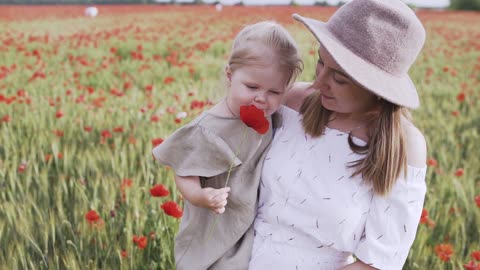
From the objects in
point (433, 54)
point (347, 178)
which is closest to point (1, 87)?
point (347, 178)

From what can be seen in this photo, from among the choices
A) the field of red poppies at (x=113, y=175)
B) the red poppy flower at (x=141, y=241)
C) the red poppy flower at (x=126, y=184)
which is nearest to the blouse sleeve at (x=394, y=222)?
the field of red poppies at (x=113, y=175)

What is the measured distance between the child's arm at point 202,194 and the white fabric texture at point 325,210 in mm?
187

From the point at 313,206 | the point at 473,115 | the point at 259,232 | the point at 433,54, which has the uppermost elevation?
the point at 313,206

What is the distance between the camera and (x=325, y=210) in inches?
54.3

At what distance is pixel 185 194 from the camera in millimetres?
1415

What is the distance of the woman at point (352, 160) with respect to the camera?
1.32m

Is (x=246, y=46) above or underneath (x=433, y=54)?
above

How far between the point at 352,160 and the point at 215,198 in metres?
0.37

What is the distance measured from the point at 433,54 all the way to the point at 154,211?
23.4ft

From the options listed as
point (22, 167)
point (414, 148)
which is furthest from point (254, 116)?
point (22, 167)

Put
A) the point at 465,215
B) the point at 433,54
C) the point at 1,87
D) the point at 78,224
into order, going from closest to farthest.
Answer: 1. the point at 78,224
2. the point at 465,215
3. the point at 1,87
4. the point at 433,54

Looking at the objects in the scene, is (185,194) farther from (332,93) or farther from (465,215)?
(465,215)

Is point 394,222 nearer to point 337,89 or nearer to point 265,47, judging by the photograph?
point 337,89

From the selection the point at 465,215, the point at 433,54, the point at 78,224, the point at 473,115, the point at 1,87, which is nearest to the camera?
the point at 78,224
